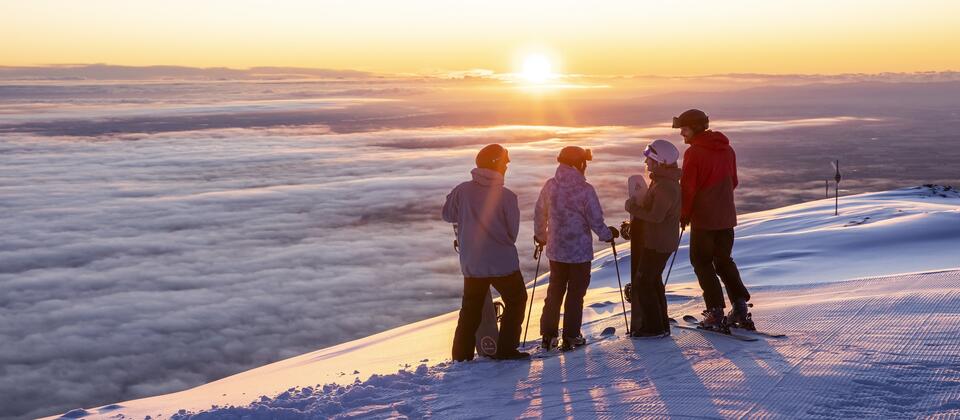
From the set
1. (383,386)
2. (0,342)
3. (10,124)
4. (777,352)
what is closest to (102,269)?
(0,342)

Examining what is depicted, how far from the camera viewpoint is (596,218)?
A: 18.2ft

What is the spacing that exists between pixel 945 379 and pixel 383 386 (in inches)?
127

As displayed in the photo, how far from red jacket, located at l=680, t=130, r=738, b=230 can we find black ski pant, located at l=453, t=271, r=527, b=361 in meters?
1.25

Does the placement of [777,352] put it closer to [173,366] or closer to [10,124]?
[173,366]

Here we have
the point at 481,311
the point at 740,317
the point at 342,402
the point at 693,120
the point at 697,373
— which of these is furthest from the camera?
the point at 481,311

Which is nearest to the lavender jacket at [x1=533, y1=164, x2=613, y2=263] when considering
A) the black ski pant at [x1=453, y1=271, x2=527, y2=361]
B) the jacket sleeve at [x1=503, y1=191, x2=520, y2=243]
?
the jacket sleeve at [x1=503, y1=191, x2=520, y2=243]

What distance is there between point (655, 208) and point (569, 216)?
0.58 meters

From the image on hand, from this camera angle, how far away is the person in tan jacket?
18.0 feet

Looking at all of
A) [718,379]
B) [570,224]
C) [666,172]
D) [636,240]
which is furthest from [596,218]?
[718,379]

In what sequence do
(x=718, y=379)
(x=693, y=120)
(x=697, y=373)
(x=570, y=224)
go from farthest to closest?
(x=570, y=224) → (x=693, y=120) → (x=697, y=373) → (x=718, y=379)

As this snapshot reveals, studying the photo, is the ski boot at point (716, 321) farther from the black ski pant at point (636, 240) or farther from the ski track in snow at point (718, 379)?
the black ski pant at point (636, 240)

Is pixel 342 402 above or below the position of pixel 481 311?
below

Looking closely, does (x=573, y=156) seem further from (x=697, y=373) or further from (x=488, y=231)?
(x=697, y=373)

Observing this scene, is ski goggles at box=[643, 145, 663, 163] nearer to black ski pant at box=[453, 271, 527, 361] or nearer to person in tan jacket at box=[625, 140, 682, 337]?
person in tan jacket at box=[625, 140, 682, 337]
